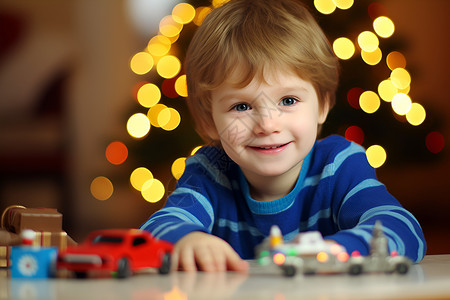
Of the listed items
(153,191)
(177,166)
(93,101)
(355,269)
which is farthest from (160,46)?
(355,269)

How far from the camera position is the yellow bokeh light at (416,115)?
274cm

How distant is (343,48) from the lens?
2.62m

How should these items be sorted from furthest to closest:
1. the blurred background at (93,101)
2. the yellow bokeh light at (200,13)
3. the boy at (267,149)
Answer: the blurred background at (93,101) → the yellow bokeh light at (200,13) → the boy at (267,149)

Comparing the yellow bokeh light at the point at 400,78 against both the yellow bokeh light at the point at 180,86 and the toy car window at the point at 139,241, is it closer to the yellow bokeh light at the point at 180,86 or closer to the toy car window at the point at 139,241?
the yellow bokeh light at the point at 180,86

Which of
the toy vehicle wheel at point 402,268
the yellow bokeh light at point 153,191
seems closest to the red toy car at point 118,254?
the toy vehicle wheel at point 402,268

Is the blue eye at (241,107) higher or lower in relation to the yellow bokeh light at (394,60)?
lower

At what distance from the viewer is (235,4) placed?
1191mm

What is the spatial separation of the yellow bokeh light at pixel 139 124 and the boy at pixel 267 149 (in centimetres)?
146

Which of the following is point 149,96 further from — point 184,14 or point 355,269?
point 355,269

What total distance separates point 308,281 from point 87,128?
3637 millimetres

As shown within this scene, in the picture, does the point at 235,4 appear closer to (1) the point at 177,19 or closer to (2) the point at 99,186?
(1) the point at 177,19

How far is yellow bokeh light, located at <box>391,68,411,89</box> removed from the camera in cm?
280

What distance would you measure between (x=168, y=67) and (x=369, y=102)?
0.93 m

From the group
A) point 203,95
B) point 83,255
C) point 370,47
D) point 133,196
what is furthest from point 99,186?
point 83,255
